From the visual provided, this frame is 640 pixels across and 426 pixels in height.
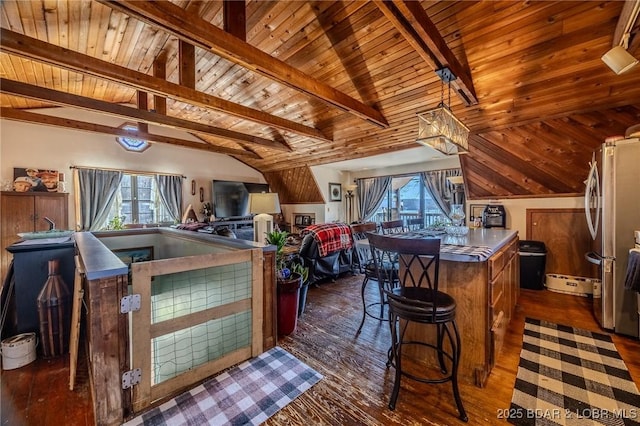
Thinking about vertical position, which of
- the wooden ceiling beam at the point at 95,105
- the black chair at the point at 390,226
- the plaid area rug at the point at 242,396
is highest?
the wooden ceiling beam at the point at 95,105

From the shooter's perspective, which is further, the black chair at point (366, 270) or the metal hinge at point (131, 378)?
the black chair at point (366, 270)

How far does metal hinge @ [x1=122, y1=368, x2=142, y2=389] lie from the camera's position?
1.54m

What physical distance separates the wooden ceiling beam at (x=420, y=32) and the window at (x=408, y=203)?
3672 mm

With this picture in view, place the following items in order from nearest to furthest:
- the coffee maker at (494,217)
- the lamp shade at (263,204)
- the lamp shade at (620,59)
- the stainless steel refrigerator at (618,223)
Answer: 1. the lamp shade at (620,59)
2. the stainless steel refrigerator at (618,223)
3. the lamp shade at (263,204)
4. the coffee maker at (494,217)

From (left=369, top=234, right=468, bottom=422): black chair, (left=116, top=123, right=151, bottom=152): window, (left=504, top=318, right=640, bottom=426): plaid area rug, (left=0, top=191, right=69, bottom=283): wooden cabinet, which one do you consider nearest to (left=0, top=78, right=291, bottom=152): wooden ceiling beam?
(left=0, top=191, right=69, bottom=283): wooden cabinet

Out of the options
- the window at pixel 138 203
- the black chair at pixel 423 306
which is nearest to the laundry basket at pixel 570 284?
the black chair at pixel 423 306

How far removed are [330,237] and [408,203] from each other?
3.49 metres

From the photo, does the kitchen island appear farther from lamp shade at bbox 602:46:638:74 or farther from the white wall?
the white wall

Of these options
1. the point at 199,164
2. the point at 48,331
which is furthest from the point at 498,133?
the point at 199,164

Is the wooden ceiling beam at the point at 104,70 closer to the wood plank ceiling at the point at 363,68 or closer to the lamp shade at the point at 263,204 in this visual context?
the wood plank ceiling at the point at 363,68

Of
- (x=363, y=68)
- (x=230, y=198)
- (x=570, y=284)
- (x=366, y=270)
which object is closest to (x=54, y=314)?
(x=366, y=270)

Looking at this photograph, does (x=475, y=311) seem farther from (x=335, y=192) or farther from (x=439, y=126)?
(x=335, y=192)

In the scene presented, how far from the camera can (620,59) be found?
1787 mm

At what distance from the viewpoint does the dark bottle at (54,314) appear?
216cm
